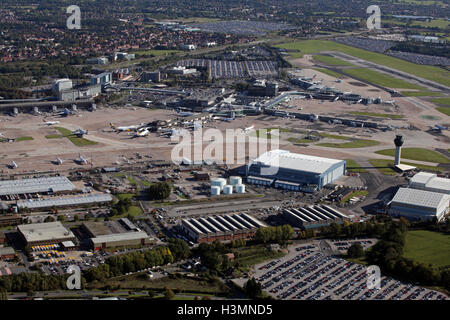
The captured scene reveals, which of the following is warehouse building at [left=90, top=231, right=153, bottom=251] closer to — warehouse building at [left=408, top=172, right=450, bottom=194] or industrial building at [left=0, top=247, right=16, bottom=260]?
industrial building at [left=0, top=247, right=16, bottom=260]

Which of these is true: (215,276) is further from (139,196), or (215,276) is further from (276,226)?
(139,196)

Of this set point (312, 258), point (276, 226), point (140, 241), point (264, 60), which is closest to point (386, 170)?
point (276, 226)

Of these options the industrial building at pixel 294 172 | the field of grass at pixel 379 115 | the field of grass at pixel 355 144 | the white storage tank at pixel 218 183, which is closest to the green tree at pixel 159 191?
the white storage tank at pixel 218 183

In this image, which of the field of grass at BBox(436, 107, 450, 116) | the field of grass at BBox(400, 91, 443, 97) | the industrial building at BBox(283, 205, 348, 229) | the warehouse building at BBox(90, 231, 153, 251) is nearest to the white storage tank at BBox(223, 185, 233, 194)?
the industrial building at BBox(283, 205, 348, 229)

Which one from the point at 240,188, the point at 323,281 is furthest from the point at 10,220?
the point at 323,281

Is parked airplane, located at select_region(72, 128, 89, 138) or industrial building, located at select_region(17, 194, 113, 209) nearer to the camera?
industrial building, located at select_region(17, 194, 113, 209)

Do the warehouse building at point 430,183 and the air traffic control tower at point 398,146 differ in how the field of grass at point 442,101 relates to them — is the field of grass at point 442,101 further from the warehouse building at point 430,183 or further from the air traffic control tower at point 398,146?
the warehouse building at point 430,183

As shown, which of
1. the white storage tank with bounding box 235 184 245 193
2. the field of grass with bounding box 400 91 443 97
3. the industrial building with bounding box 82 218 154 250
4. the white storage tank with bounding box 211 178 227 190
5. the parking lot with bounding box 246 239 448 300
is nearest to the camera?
the parking lot with bounding box 246 239 448 300
